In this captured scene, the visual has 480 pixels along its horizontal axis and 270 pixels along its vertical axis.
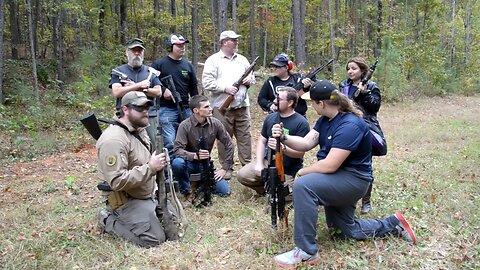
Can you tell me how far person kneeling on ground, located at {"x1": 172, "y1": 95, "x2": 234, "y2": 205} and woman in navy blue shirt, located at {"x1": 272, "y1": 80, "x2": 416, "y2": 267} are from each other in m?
2.13

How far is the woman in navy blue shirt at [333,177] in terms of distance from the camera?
3752mm

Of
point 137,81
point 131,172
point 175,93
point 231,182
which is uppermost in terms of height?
point 137,81

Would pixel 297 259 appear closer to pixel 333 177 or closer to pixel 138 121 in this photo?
pixel 333 177

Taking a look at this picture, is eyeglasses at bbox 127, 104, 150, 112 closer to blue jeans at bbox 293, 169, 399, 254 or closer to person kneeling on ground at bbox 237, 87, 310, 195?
person kneeling on ground at bbox 237, 87, 310, 195

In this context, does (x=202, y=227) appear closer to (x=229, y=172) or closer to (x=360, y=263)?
(x=229, y=172)

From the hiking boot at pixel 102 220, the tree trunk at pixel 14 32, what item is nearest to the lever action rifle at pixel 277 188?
the hiking boot at pixel 102 220

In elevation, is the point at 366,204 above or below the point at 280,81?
below

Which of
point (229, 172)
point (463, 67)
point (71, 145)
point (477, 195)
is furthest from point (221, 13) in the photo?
point (463, 67)

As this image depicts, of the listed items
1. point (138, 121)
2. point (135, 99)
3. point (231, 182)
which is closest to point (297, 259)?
point (138, 121)

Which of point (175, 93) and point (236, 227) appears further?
point (175, 93)

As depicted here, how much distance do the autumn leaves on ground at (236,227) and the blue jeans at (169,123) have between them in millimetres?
1167

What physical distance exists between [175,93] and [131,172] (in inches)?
81.4

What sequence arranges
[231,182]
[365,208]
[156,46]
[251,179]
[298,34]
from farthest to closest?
[156,46] → [298,34] → [231,182] → [251,179] → [365,208]

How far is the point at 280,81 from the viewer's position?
626cm
